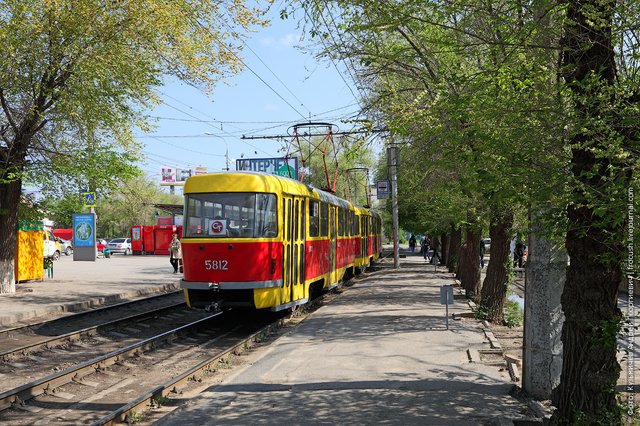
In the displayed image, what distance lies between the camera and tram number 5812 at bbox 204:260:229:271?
12828 mm

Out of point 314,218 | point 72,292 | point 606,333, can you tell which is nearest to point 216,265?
point 314,218

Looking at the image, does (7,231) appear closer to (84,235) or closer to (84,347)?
(84,347)

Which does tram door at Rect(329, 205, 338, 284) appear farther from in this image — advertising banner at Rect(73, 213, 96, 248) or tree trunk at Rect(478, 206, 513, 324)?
advertising banner at Rect(73, 213, 96, 248)

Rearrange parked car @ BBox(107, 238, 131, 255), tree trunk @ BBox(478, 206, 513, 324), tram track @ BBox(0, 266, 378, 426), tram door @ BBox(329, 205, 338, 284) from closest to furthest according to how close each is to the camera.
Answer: tram track @ BBox(0, 266, 378, 426)
tree trunk @ BBox(478, 206, 513, 324)
tram door @ BBox(329, 205, 338, 284)
parked car @ BBox(107, 238, 131, 255)

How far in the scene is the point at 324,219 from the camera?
1816cm

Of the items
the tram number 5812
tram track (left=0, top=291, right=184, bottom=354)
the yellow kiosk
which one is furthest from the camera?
the yellow kiosk

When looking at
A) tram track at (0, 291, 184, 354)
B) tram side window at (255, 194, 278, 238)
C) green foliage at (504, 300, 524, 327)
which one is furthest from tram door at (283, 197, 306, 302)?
green foliage at (504, 300, 524, 327)

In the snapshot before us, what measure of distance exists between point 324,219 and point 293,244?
12.7 feet

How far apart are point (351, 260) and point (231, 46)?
35.1 feet

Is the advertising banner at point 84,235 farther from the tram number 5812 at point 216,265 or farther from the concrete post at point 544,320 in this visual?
the concrete post at point 544,320

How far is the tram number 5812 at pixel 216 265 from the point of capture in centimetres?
1283

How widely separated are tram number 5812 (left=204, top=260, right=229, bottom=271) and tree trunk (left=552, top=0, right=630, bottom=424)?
26.0 ft

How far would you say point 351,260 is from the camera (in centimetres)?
2569

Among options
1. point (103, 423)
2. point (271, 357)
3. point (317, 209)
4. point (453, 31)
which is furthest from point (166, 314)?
point (453, 31)
